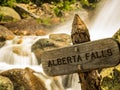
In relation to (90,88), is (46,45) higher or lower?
lower

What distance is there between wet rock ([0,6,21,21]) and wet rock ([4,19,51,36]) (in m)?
0.90

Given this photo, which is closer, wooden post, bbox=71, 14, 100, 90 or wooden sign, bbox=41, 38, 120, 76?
wooden sign, bbox=41, 38, 120, 76

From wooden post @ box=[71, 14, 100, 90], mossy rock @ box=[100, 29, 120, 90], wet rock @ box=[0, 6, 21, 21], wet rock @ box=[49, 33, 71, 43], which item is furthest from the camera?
wet rock @ box=[0, 6, 21, 21]

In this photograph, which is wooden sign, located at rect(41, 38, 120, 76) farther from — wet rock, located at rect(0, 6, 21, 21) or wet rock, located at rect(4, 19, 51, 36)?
wet rock, located at rect(0, 6, 21, 21)

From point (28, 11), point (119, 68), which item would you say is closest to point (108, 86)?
point (119, 68)

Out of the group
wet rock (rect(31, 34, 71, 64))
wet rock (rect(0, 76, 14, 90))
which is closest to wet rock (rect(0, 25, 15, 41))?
wet rock (rect(31, 34, 71, 64))

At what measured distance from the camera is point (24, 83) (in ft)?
27.6

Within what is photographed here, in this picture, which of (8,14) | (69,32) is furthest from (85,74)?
(8,14)

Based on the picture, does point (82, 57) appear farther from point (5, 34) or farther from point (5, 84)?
point (5, 34)

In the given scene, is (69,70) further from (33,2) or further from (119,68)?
(33,2)

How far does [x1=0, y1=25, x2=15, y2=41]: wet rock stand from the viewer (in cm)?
1371

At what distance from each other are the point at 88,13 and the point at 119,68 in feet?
42.7

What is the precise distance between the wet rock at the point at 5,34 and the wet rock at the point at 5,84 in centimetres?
558

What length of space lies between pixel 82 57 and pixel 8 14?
14.1 m
